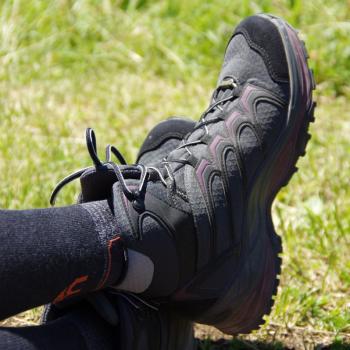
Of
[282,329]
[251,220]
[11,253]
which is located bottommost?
[282,329]

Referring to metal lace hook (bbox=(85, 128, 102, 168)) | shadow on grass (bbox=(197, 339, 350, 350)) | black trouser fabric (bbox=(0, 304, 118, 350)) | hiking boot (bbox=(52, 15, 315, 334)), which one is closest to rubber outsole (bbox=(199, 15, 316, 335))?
hiking boot (bbox=(52, 15, 315, 334))

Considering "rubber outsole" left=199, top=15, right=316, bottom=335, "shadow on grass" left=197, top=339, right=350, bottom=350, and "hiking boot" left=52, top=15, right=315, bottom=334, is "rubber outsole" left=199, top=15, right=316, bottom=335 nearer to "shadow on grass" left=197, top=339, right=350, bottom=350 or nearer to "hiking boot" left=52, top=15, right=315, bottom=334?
"hiking boot" left=52, top=15, right=315, bottom=334

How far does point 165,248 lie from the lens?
1.43 meters

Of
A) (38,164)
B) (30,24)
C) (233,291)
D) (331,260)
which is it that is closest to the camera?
(233,291)

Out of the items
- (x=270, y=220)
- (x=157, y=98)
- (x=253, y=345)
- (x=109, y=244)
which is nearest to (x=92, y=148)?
(x=109, y=244)

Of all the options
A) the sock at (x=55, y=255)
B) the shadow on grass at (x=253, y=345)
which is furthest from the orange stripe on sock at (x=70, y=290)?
the shadow on grass at (x=253, y=345)

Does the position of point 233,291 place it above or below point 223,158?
below

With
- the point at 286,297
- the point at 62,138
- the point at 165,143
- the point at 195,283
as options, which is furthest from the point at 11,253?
the point at 62,138

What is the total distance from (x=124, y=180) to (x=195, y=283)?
25cm

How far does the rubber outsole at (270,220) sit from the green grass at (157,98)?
0.60 feet

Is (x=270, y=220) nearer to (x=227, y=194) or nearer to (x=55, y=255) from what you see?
(x=227, y=194)

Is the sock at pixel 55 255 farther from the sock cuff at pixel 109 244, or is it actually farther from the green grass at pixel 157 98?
the green grass at pixel 157 98

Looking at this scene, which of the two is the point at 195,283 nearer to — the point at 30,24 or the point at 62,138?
the point at 62,138

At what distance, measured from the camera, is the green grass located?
1998 millimetres
